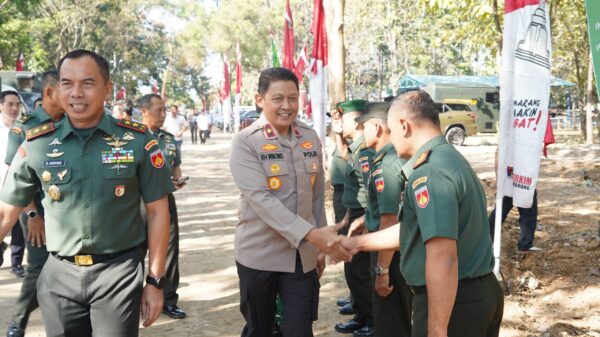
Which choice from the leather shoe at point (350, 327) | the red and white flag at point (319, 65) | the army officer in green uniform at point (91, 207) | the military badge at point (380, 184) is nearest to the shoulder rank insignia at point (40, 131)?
the army officer in green uniform at point (91, 207)

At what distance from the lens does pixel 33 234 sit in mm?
4191

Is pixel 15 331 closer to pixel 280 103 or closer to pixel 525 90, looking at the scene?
pixel 280 103

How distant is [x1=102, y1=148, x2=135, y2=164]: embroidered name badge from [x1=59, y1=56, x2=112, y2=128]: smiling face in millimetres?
183

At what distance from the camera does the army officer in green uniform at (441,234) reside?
2.32 meters

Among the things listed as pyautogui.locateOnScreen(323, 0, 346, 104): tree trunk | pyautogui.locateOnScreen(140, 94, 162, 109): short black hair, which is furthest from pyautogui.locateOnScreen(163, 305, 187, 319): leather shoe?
pyautogui.locateOnScreen(323, 0, 346, 104): tree trunk

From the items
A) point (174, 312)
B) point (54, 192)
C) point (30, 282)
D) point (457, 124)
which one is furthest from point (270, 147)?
point (457, 124)

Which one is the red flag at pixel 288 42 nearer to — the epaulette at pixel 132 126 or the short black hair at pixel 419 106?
the epaulette at pixel 132 126

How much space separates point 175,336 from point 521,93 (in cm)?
346

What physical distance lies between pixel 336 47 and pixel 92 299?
8.24 metres

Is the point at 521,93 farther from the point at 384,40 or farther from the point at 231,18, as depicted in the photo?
the point at 231,18

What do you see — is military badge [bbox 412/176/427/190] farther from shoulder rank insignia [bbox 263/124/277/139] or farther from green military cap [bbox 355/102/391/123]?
green military cap [bbox 355/102/391/123]

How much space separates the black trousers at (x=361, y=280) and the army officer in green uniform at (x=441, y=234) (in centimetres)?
204

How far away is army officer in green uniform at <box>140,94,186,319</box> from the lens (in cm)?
522

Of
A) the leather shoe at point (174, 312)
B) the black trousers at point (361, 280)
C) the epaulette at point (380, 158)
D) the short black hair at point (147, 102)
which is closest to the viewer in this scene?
the epaulette at point (380, 158)
